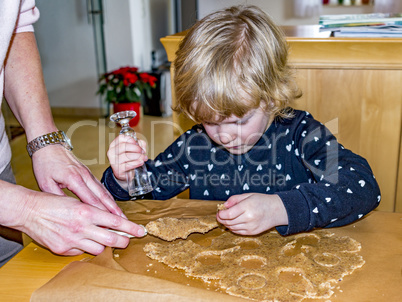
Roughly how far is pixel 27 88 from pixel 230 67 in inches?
18.6

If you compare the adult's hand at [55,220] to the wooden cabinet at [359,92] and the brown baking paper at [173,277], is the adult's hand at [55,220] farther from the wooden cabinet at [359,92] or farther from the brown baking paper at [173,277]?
the wooden cabinet at [359,92]

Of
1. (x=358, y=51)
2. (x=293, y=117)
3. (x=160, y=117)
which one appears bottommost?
(x=160, y=117)

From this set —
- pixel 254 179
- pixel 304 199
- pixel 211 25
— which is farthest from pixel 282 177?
pixel 211 25

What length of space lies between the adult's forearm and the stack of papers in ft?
2.92

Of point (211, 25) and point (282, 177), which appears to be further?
point (282, 177)

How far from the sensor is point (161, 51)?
5066 millimetres

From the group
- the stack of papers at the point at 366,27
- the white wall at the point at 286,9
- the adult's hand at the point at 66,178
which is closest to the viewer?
the adult's hand at the point at 66,178

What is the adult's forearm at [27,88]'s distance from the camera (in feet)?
3.24

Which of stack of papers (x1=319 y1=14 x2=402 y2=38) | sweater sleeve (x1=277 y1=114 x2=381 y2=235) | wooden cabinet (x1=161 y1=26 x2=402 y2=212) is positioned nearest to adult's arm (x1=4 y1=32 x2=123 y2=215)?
sweater sleeve (x1=277 y1=114 x2=381 y2=235)

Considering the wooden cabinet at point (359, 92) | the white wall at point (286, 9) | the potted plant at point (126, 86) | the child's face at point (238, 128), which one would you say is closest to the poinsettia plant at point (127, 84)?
the potted plant at point (126, 86)

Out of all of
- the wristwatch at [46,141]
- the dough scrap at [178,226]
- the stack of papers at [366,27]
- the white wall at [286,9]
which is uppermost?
the white wall at [286,9]

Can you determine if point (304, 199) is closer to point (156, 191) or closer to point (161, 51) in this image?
point (156, 191)

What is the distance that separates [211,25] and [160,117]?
3.37m

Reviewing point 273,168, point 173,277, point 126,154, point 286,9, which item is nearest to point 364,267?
point 173,277
